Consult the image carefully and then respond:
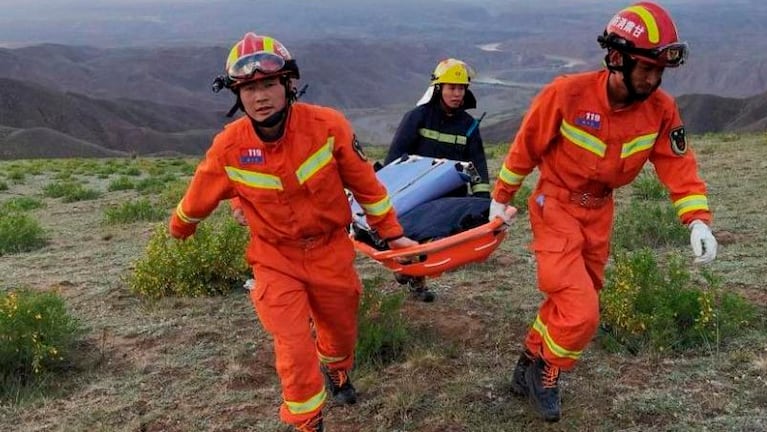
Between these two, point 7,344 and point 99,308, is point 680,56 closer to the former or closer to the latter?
point 7,344

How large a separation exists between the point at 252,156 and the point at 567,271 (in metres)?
1.74

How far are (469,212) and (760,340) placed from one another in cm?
205

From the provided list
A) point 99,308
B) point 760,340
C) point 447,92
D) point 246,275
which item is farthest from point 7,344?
point 760,340

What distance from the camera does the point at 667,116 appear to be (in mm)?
4020

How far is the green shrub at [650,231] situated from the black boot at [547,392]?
3.41m

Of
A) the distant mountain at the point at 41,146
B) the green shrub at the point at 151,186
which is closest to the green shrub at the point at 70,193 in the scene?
the green shrub at the point at 151,186

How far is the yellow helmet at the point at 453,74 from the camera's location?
5895 mm

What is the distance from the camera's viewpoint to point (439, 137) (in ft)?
19.8

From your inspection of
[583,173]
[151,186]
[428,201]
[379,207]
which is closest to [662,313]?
[583,173]

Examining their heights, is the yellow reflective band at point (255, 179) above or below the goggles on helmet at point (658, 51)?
below

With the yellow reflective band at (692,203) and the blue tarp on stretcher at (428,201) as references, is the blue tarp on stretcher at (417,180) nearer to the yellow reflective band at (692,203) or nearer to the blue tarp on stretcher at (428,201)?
the blue tarp on stretcher at (428,201)

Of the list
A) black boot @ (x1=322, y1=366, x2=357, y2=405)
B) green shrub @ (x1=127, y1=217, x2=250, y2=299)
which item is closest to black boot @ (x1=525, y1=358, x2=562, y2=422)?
black boot @ (x1=322, y1=366, x2=357, y2=405)

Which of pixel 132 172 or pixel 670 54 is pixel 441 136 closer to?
pixel 670 54

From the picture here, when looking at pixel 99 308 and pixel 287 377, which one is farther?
pixel 99 308
